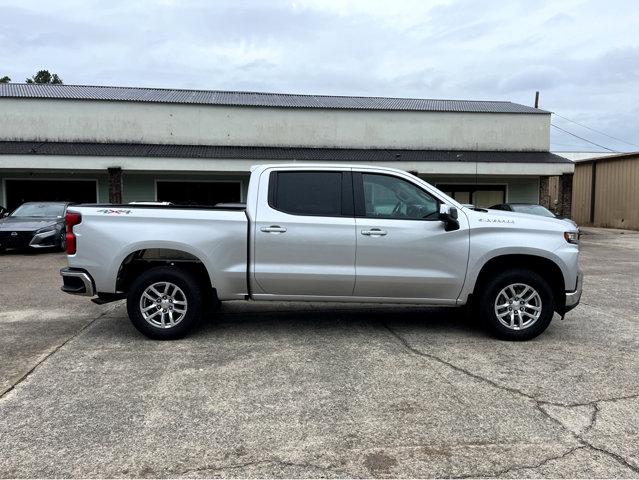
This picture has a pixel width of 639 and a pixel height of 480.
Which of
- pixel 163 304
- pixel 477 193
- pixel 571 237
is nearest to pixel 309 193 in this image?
pixel 163 304

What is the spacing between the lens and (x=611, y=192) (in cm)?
2841

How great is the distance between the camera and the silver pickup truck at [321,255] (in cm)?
558

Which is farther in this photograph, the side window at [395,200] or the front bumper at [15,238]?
the front bumper at [15,238]

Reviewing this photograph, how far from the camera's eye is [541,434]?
350 cm

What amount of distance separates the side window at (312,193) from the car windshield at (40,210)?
40.3ft

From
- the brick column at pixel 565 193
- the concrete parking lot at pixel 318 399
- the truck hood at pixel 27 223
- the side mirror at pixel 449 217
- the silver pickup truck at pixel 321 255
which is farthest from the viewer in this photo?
the brick column at pixel 565 193

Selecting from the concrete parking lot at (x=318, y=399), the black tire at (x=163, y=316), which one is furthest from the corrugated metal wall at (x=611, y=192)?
the black tire at (x=163, y=316)

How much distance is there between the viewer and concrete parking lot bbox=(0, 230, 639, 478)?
315 cm

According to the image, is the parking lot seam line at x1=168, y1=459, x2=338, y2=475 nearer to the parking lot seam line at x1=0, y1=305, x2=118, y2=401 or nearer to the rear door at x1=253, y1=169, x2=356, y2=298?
the parking lot seam line at x1=0, y1=305, x2=118, y2=401

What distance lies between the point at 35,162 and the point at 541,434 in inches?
767

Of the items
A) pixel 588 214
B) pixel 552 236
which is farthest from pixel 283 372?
pixel 588 214

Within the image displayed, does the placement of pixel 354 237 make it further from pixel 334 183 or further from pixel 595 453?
pixel 595 453

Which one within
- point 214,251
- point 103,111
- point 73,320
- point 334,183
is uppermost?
→ point 103,111

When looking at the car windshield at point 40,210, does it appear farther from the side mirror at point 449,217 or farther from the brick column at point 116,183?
the side mirror at point 449,217
